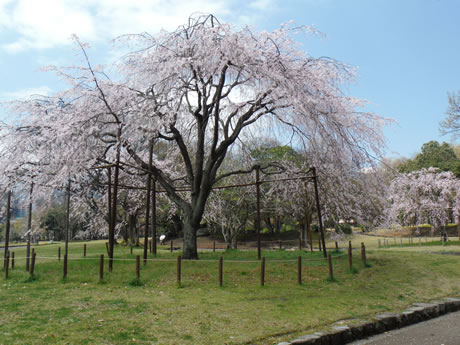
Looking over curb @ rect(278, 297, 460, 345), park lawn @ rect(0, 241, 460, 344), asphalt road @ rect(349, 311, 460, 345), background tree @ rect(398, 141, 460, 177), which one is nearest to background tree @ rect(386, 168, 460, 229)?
background tree @ rect(398, 141, 460, 177)

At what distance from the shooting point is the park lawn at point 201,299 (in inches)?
235

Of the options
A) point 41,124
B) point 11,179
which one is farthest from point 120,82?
point 11,179

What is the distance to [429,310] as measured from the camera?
329 inches

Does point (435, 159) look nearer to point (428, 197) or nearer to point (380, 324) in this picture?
point (428, 197)

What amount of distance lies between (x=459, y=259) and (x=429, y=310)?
1011 cm

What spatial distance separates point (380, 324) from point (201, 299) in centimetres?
383

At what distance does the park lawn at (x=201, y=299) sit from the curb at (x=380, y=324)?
1.10 ft

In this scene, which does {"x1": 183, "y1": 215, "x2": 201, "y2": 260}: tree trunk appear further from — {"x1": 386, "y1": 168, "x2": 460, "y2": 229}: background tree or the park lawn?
{"x1": 386, "y1": 168, "x2": 460, "y2": 229}: background tree

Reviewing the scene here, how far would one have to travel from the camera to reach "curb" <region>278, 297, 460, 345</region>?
238 inches

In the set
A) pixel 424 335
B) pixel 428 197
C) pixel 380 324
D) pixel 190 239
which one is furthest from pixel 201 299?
pixel 428 197

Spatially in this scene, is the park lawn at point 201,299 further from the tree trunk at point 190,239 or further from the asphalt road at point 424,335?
the tree trunk at point 190,239

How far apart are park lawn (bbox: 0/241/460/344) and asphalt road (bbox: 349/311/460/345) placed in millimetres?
704

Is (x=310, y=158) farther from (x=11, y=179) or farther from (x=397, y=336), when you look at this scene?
(x=11, y=179)

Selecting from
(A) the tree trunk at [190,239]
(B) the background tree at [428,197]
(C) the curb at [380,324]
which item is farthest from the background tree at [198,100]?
(B) the background tree at [428,197]
